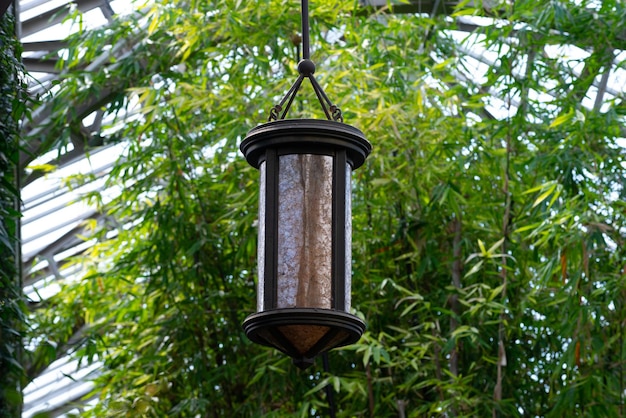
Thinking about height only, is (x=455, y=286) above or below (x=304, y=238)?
above

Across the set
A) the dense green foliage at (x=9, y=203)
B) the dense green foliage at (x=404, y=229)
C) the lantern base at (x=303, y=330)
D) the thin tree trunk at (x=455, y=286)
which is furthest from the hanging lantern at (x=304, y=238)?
the thin tree trunk at (x=455, y=286)

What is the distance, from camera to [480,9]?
424 cm

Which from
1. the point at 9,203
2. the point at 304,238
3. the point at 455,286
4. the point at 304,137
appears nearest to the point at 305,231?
the point at 304,238

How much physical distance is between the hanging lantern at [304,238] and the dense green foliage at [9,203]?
46.1 inches

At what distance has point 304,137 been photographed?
176cm

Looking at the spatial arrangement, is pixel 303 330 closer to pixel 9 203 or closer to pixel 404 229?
pixel 9 203

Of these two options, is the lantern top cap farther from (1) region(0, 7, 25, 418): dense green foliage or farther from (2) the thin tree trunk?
(2) the thin tree trunk

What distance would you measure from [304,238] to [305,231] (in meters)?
0.01

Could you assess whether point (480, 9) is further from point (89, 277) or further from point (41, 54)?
point (41, 54)

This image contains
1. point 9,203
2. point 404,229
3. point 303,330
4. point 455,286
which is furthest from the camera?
point 404,229

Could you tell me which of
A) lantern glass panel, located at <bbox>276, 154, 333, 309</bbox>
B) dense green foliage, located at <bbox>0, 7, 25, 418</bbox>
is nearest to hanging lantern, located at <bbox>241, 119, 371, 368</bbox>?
lantern glass panel, located at <bbox>276, 154, 333, 309</bbox>

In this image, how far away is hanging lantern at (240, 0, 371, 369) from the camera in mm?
1696

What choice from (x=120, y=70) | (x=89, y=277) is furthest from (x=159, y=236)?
(x=120, y=70)

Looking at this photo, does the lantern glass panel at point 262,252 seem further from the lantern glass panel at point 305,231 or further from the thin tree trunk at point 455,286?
the thin tree trunk at point 455,286
